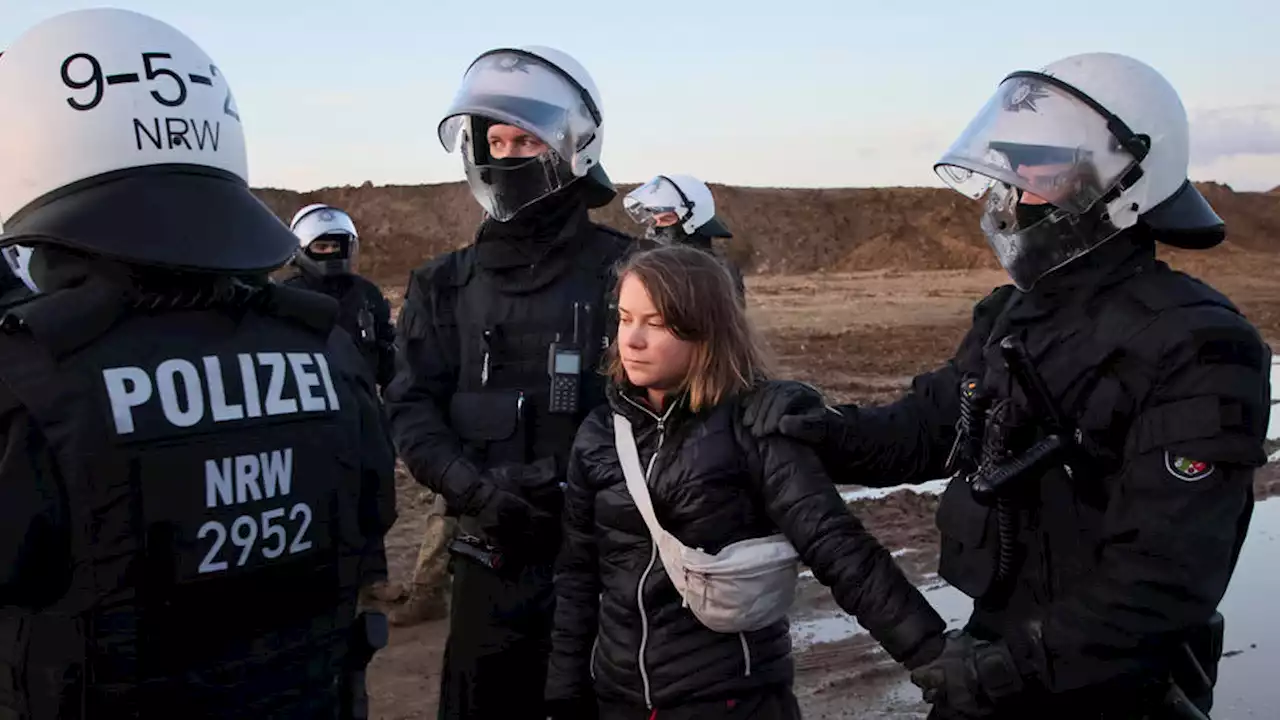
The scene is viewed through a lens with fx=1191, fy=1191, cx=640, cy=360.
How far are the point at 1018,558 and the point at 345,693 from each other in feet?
4.77

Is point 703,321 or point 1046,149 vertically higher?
point 1046,149

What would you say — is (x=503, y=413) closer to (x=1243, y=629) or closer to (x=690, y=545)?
(x=690, y=545)

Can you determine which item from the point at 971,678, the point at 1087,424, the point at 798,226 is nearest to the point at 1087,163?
the point at 1087,424

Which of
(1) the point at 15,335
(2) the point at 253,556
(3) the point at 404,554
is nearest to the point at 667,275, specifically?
(2) the point at 253,556

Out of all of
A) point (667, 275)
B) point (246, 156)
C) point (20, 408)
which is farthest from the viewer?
point (667, 275)

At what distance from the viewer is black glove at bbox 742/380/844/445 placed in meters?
2.70

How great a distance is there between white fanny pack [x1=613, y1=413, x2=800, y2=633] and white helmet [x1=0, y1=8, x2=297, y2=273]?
113cm

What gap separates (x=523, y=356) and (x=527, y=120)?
72 centimetres

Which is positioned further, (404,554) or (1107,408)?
(404,554)

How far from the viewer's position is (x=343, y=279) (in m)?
7.98

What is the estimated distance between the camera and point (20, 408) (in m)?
1.74

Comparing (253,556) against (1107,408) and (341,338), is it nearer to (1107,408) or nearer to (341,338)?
(341,338)

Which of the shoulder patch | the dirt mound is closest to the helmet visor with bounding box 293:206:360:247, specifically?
the shoulder patch

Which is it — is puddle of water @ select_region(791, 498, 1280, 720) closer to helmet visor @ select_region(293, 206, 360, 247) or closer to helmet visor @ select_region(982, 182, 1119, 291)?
helmet visor @ select_region(982, 182, 1119, 291)
